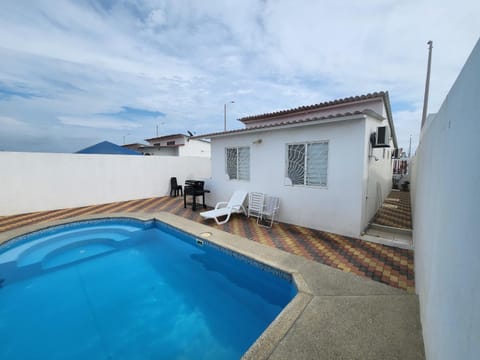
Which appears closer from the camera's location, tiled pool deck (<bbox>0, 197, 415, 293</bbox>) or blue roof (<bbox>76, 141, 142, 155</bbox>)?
tiled pool deck (<bbox>0, 197, 415, 293</bbox>)

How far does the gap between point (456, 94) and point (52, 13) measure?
9.62 m

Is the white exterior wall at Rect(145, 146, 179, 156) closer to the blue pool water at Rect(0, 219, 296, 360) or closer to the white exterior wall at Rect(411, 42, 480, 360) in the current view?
the blue pool water at Rect(0, 219, 296, 360)

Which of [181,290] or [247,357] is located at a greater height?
[247,357]

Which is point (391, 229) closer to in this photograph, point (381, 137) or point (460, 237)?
point (381, 137)

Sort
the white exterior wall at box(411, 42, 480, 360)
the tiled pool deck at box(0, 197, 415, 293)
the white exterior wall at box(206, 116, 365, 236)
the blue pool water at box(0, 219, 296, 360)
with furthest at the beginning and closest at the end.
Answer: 1. the white exterior wall at box(206, 116, 365, 236)
2. the tiled pool deck at box(0, 197, 415, 293)
3. the blue pool water at box(0, 219, 296, 360)
4. the white exterior wall at box(411, 42, 480, 360)

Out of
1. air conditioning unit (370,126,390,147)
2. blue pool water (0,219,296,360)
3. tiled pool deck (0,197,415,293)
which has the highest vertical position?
air conditioning unit (370,126,390,147)

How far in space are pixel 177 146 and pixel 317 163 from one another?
1772 centimetres

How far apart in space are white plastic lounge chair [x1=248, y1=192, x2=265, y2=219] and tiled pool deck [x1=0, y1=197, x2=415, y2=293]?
0.41 meters

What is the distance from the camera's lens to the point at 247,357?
2.39m

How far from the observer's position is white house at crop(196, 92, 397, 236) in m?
6.11

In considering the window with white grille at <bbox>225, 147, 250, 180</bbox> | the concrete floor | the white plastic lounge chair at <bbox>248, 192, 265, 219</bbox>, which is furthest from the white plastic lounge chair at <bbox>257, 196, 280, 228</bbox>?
the concrete floor

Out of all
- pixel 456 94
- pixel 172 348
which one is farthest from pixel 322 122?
pixel 172 348

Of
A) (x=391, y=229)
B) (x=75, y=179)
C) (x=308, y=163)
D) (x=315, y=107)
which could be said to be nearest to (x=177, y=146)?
(x=75, y=179)

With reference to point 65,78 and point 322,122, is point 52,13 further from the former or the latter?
point 322,122
